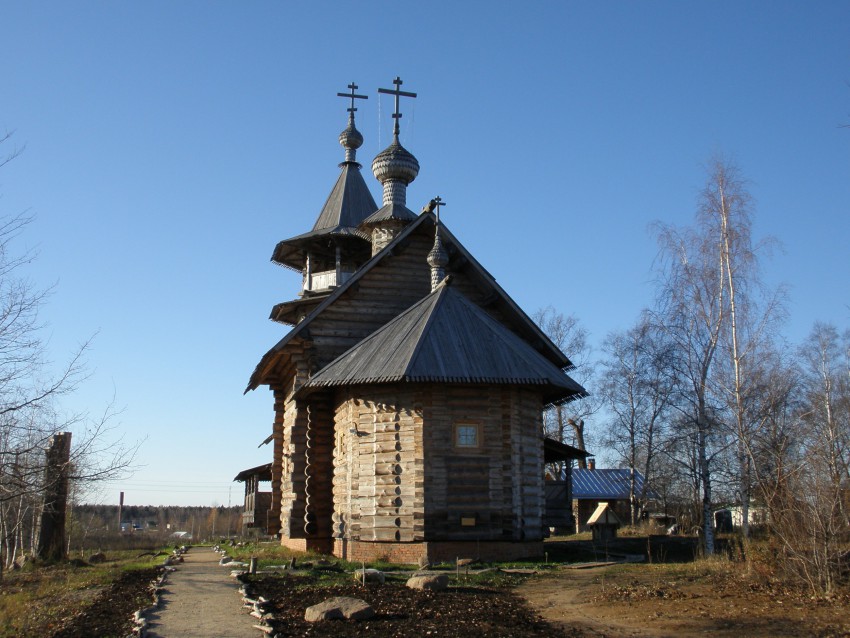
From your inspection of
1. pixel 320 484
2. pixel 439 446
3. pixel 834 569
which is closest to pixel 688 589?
pixel 834 569

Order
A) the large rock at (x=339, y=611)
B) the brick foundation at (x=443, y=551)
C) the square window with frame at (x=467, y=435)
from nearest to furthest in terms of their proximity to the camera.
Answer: the large rock at (x=339, y=611) < the brick foundation at (x=443, y=551) < the square window with frame at (x=467, y=435)

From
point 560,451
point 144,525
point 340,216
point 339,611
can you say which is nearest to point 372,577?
point 339,611

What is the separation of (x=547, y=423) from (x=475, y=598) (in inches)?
1108

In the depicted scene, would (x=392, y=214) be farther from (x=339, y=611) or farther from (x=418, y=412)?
(x=339, y=611)

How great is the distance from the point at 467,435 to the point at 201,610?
685 cm

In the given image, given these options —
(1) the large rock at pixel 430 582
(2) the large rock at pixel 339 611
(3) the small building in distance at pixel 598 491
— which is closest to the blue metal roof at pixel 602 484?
(3) the small building in distance at pixel 598 491

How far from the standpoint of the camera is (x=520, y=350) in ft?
56.7

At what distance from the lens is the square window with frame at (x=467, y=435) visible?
16.2 meters

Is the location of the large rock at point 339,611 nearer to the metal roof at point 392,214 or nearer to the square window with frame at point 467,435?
the square window with frame at point 467,435

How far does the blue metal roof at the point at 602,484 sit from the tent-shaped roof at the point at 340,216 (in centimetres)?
1759

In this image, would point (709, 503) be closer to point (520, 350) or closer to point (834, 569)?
point (520, 350)

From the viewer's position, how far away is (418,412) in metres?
16.1

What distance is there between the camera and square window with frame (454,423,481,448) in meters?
16.2

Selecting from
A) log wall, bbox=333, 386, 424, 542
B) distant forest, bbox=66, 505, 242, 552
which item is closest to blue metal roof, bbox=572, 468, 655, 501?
distant forest, bbox=66, 505, 242, 552
